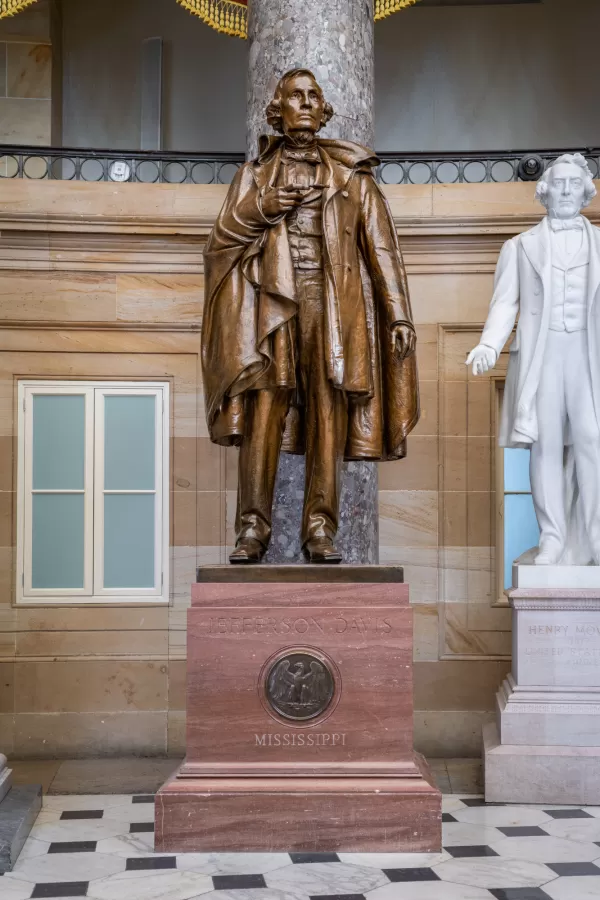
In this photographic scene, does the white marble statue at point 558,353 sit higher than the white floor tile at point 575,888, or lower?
higher

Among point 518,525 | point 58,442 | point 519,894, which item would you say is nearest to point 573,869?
point 519,894

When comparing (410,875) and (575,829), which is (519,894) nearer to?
(410,875)

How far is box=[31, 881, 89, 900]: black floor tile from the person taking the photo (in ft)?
12.8

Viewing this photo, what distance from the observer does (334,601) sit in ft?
14.5

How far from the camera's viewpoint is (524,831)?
4.80m

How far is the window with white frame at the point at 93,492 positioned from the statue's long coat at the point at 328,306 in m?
2.60

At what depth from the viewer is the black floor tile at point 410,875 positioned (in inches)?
157

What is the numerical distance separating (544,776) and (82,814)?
6.72 ft

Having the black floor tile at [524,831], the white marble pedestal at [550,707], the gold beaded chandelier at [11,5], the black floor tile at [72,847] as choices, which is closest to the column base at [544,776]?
the white marble pedestal at [550,707]

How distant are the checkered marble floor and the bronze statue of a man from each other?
113 cm

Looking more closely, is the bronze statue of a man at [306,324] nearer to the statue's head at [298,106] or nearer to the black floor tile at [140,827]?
the statue's head at [298,106]

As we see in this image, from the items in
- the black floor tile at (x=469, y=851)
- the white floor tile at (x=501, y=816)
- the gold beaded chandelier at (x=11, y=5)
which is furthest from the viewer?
the gold beaded chandelier at (x=11, y=5)

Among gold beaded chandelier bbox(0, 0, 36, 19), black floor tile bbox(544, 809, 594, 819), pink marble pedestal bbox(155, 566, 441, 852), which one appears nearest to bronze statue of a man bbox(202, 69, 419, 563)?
pink marble pedestal bbox(155, 566, 441, 852)

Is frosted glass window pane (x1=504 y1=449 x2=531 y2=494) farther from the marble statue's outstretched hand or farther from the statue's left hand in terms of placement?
the statue's left hand
